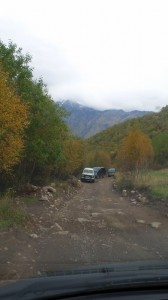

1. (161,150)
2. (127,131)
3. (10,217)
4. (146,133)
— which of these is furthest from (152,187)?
(127,131)

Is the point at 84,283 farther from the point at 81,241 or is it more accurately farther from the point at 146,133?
the point at 146,133

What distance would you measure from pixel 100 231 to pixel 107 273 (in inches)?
433

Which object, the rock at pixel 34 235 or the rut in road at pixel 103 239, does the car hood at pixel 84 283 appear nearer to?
the rut in road at pixel 103 239

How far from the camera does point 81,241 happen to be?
1252 centimetres

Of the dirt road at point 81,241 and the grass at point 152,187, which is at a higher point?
the grass at point 152,187

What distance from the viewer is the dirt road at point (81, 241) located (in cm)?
1009

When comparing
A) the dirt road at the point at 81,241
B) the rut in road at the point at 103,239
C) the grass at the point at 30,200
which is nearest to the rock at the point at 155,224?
the dirt road at the point at 81,241

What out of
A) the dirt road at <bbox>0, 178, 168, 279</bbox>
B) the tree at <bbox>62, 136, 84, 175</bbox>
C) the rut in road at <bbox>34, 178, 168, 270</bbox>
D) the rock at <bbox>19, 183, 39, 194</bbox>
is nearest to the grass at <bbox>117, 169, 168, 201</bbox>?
the rut in road at <bbox>34, 178, 168, 270</bbox>

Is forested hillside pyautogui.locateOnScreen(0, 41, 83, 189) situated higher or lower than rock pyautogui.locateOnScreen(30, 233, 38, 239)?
higher

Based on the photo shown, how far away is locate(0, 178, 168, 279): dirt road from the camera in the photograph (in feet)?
33.1

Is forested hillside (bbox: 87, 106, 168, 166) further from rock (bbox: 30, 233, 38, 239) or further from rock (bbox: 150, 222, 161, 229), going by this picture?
rock (bbox: 30, 233, 38, 239)

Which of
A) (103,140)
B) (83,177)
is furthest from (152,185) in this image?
(103,140)

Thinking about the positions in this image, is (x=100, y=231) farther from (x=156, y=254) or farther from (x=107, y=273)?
(x=107, y=273)

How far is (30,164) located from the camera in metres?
30.5
